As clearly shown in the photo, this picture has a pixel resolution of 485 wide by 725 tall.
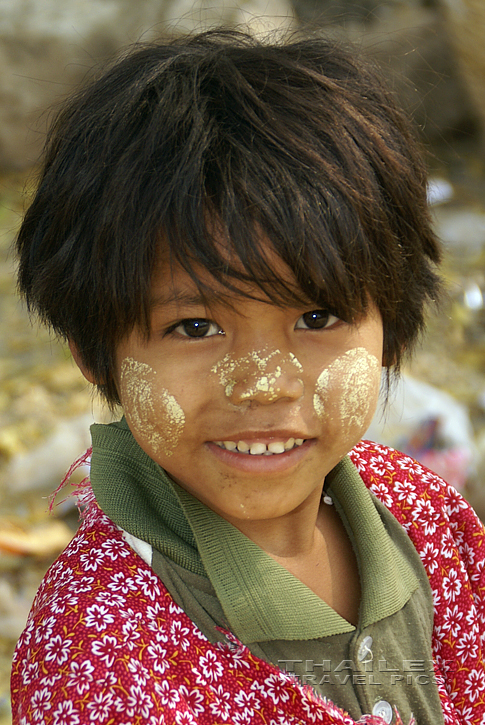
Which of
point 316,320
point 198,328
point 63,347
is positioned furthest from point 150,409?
point 63,347

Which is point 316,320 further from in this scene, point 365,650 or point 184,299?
point 365,650

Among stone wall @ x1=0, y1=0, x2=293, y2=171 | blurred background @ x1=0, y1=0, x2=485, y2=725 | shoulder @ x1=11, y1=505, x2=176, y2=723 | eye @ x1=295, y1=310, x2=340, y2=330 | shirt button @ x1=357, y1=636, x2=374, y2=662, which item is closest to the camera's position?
shoulder @ x1=11, y1=505, x2=176, y2=723

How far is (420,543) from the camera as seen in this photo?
136cm

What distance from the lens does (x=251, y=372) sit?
961mm

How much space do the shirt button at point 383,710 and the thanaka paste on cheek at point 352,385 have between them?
42cm

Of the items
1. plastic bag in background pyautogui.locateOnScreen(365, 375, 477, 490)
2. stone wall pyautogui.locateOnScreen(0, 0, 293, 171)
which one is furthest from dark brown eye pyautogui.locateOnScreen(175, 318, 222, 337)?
stone wall pyautogui.locateOnScreen(0, 0, 293, 171)

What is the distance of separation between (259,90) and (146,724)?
0.82m

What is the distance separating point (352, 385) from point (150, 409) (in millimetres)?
279

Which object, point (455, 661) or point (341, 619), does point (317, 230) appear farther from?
point (455, 661)

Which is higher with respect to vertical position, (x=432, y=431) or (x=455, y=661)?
(x=432, y=431)

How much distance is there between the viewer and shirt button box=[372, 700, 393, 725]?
1.11 meters

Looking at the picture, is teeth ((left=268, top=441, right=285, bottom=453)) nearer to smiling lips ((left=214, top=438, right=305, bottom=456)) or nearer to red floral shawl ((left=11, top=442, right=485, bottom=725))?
smiling lips ((left=214, top=438, right=305, bottom=456))

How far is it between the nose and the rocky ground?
3.92ft

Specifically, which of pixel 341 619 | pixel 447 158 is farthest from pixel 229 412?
pixel 447 158
